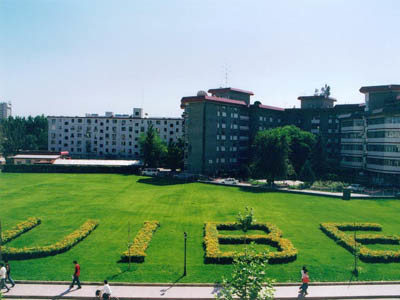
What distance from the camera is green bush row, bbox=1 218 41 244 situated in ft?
102

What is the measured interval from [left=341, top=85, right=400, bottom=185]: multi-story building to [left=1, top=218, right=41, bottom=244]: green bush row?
201 feet

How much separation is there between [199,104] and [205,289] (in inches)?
2420

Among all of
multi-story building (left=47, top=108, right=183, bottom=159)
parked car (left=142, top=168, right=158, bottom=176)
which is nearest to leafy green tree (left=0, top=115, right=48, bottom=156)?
multi-story building (left=47, top=108, right=183, bottom=159)

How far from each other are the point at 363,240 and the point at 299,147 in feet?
154

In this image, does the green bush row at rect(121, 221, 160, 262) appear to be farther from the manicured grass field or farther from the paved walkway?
the paved walkway

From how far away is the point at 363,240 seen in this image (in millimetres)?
33000

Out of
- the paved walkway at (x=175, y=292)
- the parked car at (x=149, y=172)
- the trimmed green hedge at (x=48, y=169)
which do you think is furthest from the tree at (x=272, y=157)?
the paved walkway at (x=175, y=292)

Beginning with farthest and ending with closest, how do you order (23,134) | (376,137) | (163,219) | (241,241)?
(23,134) < (376,137) < (163,219) < (241,241)

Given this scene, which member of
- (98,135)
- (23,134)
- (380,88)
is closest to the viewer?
Result: (380,88)

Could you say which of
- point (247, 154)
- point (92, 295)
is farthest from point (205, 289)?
point (247, 154)

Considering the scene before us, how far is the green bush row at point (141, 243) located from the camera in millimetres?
26906

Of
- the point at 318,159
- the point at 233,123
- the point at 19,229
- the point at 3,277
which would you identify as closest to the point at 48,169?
the point at 233,123

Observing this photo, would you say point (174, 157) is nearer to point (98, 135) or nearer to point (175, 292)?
point (98, 135)

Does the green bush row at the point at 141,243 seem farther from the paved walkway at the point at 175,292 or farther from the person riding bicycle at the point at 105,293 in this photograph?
the person riding bicycle at the point at 105,293
